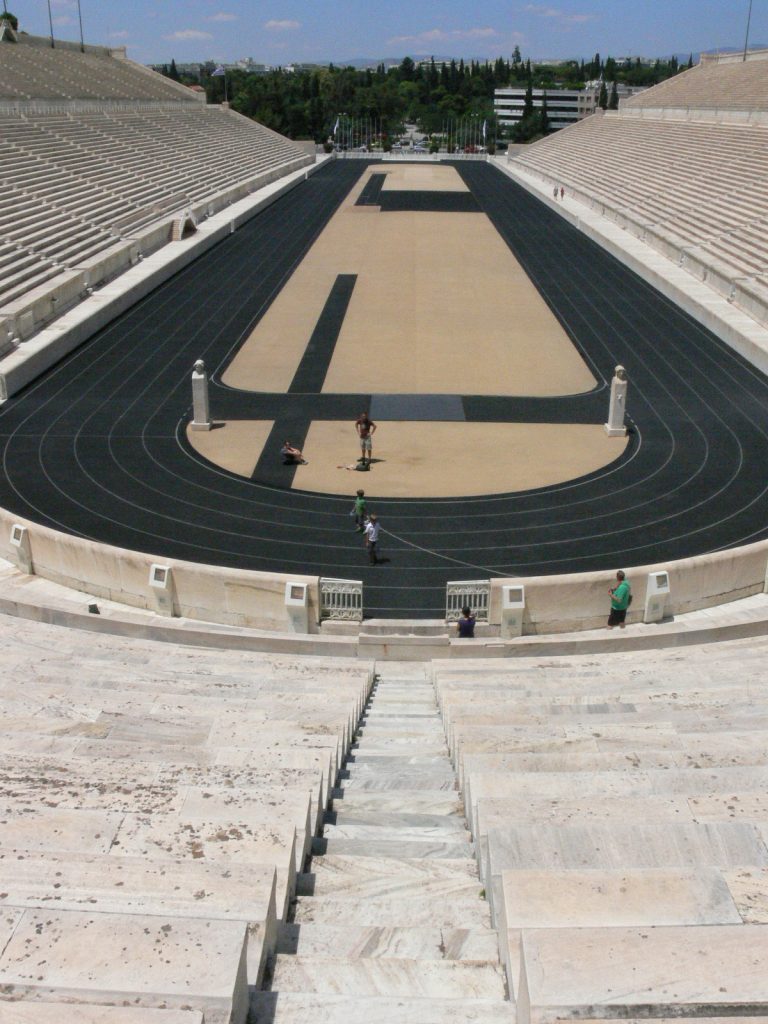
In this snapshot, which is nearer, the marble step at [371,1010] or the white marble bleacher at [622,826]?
the white marble bleacher at [622,826]

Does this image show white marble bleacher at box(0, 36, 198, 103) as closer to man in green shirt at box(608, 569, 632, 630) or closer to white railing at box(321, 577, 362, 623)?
white railing at box(321, 577, 362, 623)

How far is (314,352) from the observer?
27.2m

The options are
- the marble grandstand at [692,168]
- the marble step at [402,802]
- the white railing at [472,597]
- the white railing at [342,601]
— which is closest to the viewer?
the marble step at [402,802]

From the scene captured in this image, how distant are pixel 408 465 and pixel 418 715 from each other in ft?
30.9

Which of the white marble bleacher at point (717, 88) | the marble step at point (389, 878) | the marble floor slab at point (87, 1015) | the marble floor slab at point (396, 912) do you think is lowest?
the marble step at point (389, 878)

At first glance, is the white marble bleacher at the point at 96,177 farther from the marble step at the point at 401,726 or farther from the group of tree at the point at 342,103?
the group of tree at the point at 342,103

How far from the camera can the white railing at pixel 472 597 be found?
12906 mm

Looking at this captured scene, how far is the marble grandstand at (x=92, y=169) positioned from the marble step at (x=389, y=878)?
2224 cm

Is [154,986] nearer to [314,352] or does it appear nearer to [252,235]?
[314,352]

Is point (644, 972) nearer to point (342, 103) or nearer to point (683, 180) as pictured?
point (683, 180)

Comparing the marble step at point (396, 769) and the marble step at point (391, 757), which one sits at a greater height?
the marble step at point (396, 769)

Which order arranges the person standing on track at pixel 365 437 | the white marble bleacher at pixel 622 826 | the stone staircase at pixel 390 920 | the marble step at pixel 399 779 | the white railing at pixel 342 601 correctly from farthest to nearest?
the person standing on track at pixel 365 437 < the white railing at pixel 342 601 < the marble step at pixel 399 779 < the stone staircase at pixel 390 920 < the white marble bleacher at pixel 622 826

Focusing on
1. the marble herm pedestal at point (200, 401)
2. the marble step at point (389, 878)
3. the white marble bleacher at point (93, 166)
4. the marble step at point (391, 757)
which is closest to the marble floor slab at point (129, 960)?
the marble step at point (389, 878)

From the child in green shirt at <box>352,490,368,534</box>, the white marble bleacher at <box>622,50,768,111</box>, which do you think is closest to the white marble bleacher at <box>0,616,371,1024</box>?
the child in green shirt at <box>352,490,368,534</box>
